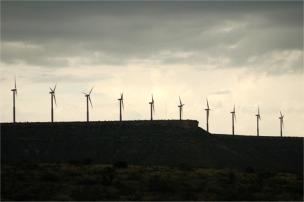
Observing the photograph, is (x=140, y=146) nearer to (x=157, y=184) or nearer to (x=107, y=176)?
(x=107, y=176)

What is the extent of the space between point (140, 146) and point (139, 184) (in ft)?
254

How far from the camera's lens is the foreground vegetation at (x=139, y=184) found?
78750mm

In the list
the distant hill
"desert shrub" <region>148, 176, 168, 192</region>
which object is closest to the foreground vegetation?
"desert shrub" <region>148, 176, 168, 192</region>

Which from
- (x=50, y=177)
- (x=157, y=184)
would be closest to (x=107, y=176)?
(x=50, y=177)

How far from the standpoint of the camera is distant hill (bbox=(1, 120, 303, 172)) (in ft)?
514

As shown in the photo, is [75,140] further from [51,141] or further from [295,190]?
[295,190]

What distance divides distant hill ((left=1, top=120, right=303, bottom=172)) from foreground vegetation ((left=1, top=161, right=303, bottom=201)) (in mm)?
52976

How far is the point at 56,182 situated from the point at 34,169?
34.9ft

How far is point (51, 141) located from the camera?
554 ft

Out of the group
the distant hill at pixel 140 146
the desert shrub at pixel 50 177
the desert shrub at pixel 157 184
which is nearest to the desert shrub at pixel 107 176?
the desert shrub at pixel 157 184

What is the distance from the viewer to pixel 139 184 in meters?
85.7

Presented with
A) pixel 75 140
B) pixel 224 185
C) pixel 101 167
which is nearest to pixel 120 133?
pixel 75 140

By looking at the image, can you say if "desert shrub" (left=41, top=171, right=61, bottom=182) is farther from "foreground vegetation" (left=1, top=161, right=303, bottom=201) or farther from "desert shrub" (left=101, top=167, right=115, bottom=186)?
"desert shrub" (left=101, top=167, right=115, bottom=186)

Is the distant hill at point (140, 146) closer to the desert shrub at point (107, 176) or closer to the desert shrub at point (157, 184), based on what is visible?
the desert shrub at point (107, 176)
